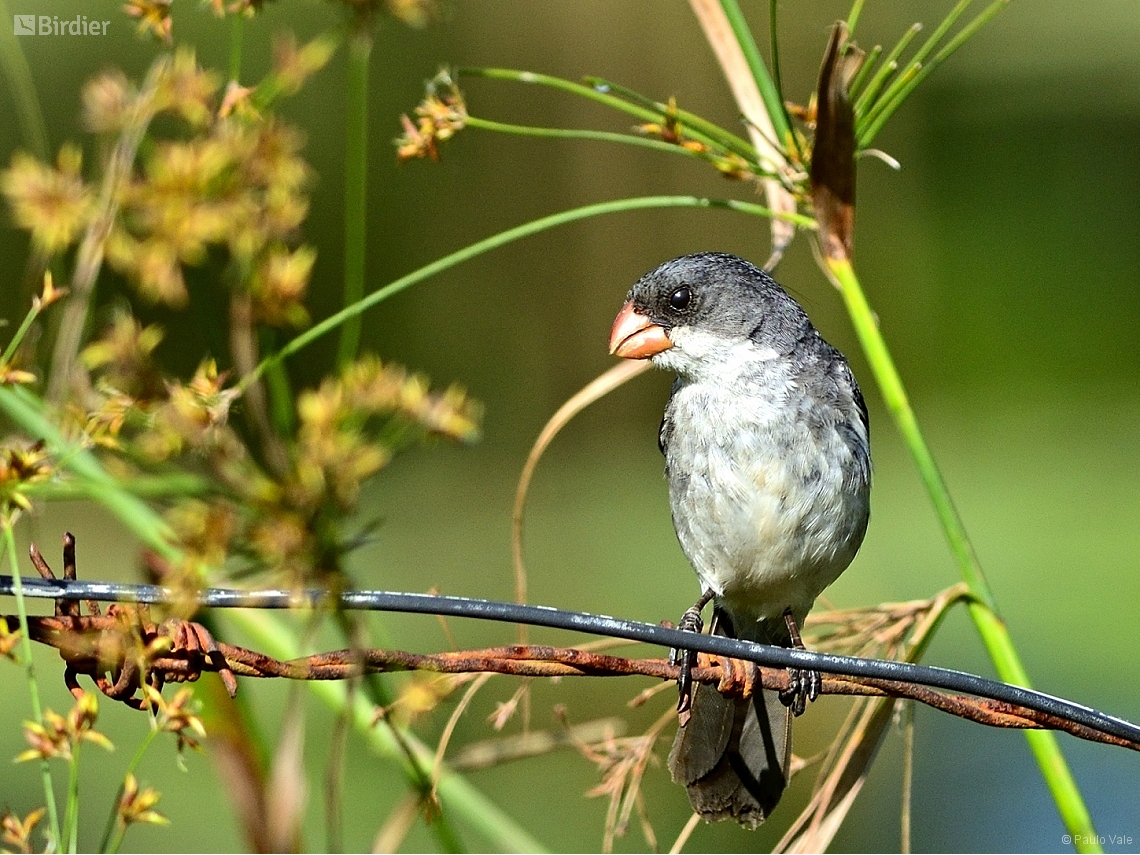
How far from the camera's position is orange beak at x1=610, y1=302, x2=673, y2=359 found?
277 centimetres

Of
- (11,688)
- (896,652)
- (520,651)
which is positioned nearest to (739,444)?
(896,652)

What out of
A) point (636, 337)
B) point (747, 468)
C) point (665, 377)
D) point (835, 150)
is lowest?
point (665, 377)

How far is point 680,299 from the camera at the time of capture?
2846 mm

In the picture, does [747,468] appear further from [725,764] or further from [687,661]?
[725,764]

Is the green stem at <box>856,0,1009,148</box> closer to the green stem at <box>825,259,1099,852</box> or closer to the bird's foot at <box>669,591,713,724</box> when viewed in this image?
the green stem at <box>825,259,1099,852</box>

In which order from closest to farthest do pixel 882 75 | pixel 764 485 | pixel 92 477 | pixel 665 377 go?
pixel 92 477 < pixel 882 75 < pixel 764 485 < pixel 665 377

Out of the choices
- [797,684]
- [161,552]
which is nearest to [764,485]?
[797,684]

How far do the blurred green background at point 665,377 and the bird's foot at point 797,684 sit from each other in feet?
6.92

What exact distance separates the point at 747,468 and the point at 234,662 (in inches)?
50.9

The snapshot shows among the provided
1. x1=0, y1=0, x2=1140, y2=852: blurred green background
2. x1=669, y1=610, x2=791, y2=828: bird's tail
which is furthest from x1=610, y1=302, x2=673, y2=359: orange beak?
x1=0, y1=0, x2=1140, y2=852: blurred green background

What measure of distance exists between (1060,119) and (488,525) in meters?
7.18

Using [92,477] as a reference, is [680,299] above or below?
above

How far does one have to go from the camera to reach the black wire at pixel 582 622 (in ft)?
4.69

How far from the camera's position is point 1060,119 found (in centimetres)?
1289
